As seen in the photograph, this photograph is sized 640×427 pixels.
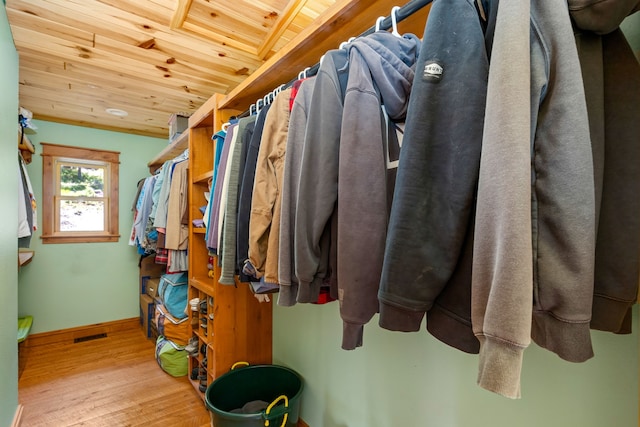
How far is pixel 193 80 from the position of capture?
81.5 inches

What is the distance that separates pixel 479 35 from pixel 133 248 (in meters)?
3.75

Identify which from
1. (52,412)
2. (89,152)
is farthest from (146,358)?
(89,152)

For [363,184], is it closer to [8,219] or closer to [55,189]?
[8,219]

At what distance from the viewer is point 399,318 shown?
543mm

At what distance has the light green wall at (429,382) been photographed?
27.1 inches

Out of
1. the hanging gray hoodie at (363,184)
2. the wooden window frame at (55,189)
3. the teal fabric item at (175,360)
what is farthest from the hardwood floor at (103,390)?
Result: the hanging gray hoodie at (363,184)

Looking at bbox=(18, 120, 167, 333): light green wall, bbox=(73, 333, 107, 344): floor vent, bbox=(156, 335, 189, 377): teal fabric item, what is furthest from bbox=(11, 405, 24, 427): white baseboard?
bbox=(18, 120, 167, 333): light green wall

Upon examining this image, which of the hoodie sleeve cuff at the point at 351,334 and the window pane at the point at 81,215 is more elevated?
the window pane at the point at 81,215

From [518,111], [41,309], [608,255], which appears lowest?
[41,309]

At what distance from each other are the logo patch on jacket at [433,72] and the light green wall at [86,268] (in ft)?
11.8

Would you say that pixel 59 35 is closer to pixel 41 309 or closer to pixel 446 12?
pixel 446 12

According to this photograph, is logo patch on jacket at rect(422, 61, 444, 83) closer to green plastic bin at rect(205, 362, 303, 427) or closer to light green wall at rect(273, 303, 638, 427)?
light green wall at rect(273, 303, 638, 427)

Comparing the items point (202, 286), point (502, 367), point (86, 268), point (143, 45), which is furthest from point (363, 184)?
point (86, 268)

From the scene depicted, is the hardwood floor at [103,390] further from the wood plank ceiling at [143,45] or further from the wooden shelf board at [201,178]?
the wood plank ceiling at [143,45]
